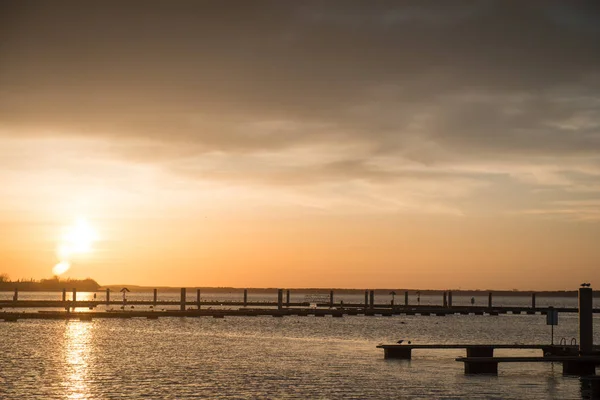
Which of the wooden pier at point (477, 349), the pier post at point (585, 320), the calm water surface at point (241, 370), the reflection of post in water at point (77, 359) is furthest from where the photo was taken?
the wooden pier at point (477, 349)

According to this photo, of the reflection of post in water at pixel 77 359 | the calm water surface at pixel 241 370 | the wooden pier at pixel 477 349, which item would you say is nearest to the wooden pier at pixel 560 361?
the calm water surface at pixel 241 370

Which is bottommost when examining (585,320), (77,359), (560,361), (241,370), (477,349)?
(77,359)

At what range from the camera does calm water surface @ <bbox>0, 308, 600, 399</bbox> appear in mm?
39281

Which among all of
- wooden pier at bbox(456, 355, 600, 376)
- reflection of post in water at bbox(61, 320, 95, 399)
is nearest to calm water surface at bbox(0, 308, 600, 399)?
reflection of post in water at bbox(61, 320, 95, 399)

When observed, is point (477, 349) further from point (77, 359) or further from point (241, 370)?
point (77, 359)

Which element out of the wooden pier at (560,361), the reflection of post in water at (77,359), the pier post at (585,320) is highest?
the pier post at (585,320)

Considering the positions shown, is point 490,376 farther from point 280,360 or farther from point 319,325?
point 319,325

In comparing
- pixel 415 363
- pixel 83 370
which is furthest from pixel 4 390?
pixel 415 363

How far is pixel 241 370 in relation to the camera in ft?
158

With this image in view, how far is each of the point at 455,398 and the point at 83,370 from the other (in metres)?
22.4

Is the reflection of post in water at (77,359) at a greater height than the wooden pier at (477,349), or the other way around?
the wooden pier at (477,349)

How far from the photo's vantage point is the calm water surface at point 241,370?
39281 mm

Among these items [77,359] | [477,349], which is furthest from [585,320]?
[77,359]

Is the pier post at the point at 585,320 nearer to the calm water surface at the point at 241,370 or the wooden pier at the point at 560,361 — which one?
the wooden pier at the point at 560,361
